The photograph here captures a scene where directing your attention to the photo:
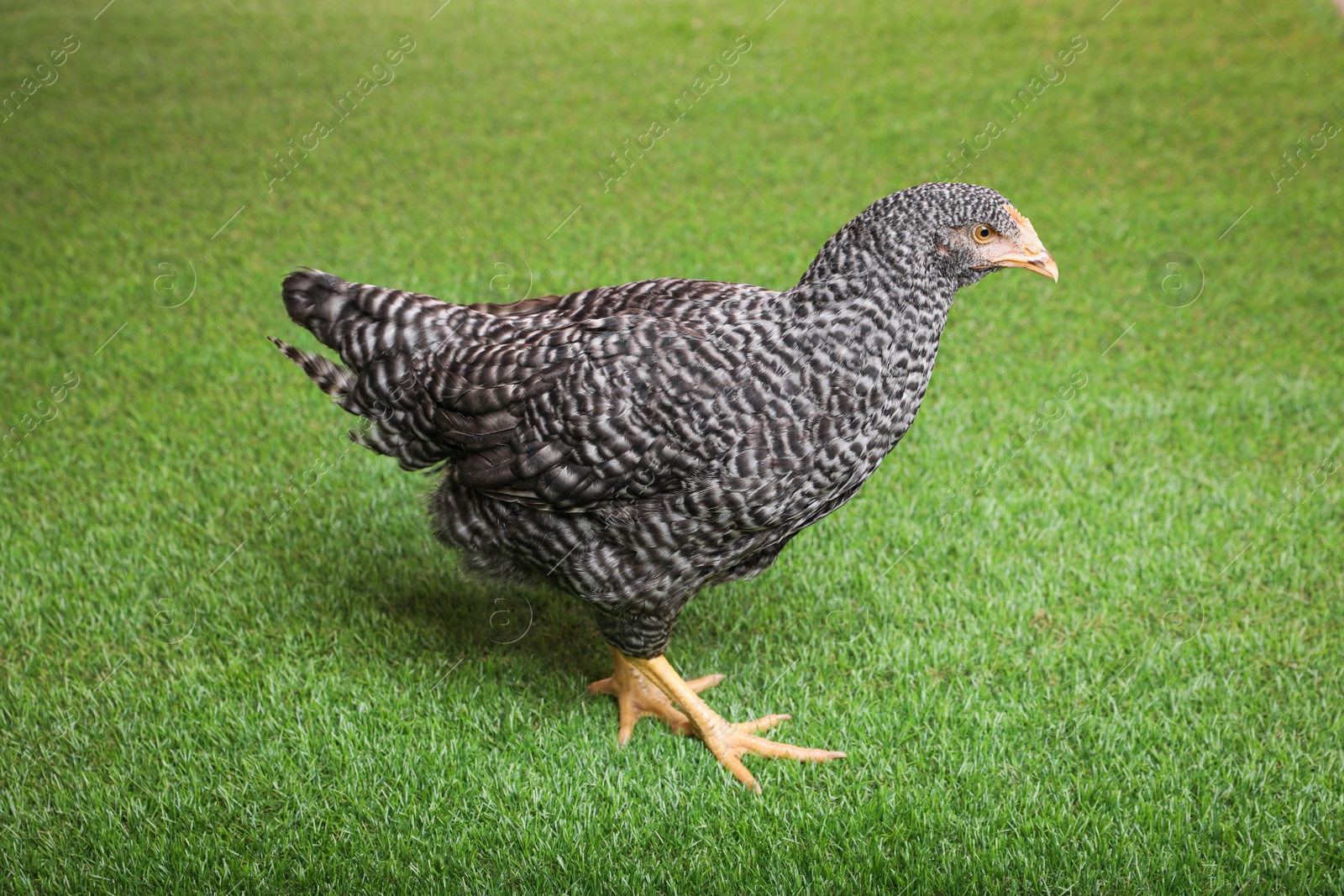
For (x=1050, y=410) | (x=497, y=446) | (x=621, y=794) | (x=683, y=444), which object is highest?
(x=497, y=446)

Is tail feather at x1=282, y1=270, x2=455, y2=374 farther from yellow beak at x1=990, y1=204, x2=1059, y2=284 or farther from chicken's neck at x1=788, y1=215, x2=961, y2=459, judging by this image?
yellow beak at x1=990, y1=204, x2=1059, y2=284

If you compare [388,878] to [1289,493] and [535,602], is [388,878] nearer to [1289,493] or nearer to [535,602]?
[535,602]

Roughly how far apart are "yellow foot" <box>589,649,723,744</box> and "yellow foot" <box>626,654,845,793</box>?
0.33 ft

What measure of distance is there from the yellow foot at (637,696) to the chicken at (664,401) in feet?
0.43

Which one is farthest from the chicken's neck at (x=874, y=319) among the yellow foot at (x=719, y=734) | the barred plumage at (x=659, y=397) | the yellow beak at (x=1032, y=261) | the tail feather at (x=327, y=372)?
the tail feather at (x=327, y=372)

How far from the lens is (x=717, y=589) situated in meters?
3.64

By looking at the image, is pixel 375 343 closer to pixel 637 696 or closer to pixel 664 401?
pixel 664 401

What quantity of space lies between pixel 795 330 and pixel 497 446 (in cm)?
82

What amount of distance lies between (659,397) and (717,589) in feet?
4.01

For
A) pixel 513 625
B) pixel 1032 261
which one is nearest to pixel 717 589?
pixel 513 625

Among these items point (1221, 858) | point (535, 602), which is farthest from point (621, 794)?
point (1221, 858)

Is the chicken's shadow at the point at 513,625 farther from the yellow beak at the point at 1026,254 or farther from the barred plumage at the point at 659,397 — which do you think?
the yellow beak at the point at 1026,254

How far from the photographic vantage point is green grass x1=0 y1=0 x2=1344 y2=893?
8.97 ft

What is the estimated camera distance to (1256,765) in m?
2.86
